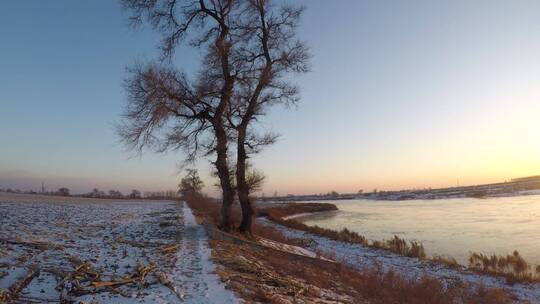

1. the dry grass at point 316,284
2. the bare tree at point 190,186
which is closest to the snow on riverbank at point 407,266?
the dry grass at point 316,284

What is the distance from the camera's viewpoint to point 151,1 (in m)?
21.2

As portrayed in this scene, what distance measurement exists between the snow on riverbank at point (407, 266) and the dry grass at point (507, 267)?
0.67 metres

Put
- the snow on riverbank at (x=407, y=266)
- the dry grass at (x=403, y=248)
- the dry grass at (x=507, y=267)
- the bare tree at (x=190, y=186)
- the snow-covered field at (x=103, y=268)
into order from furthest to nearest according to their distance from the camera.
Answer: the bare tree at (x=190, y=186) < the dry grass at (x=403, y=248) < the dry grass at (x=507, y=267) < the snow on riverbank at (x=407, y=266) < the snow-covered field at (x=103, y=268)

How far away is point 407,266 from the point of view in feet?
69.5

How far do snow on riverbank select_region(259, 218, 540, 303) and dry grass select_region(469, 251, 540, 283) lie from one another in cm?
67

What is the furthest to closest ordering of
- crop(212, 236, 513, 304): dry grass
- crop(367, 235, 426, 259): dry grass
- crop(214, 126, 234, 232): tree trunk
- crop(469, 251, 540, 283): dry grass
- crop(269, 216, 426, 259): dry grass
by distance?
1. crop(269, 216, 426, 259): dry grass
2. crop(367, 235, 426, 259): dry grass
3. crop(214, 126, 234, 232): tree trunk
4. crop(469, 251, 540, 283): dry grass
5. crop(212, 236, 513, 304): dry grass

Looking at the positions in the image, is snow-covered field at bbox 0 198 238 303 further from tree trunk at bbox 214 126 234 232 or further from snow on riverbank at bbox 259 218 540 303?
snow on riverbank at bbox 259 218 540 303

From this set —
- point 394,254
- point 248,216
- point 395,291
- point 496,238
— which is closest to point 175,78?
point 248,216

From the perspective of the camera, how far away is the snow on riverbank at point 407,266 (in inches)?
693

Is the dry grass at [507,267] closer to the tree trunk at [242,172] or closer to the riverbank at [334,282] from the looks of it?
the riverbank at [334,282]

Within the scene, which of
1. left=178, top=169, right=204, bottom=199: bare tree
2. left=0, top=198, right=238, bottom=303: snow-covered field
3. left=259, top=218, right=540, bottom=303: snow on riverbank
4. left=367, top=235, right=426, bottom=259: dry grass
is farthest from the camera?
left=178, top=169, right=204, bottom=199: bare tree

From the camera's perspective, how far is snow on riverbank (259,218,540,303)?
1761 centimetres

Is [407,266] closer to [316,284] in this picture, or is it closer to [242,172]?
[242,172]

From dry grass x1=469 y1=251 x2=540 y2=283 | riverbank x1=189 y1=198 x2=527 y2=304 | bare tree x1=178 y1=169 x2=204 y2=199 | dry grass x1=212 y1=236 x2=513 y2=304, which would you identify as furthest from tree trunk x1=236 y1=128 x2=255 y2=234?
bare tree x1=178 y1=169 x2=204 y2=199
